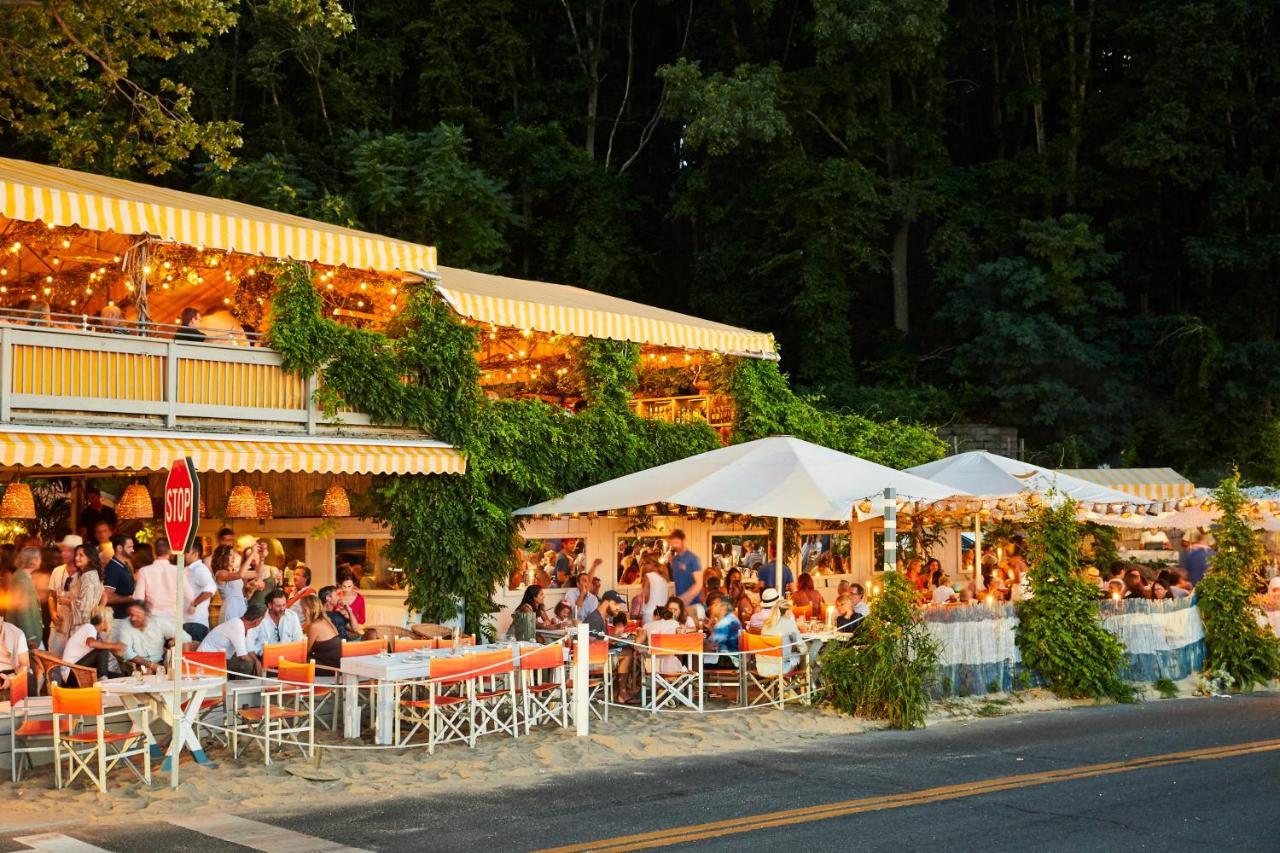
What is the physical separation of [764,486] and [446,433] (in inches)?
165

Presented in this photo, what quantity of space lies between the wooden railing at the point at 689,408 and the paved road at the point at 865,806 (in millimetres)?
10165

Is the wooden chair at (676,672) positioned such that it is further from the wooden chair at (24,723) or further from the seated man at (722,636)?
the wooden chair at (24,723)

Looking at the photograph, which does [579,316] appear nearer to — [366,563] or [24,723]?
[366,563]

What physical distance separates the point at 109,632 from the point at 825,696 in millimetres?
7358

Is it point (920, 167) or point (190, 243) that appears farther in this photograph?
point (920, 167)

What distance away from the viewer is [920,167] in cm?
4078

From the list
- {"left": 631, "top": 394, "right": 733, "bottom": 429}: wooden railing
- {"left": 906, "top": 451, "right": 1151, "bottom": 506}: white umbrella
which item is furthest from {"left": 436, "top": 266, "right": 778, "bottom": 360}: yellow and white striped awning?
{"left": 906, "top": 451, "right": 1151, "bottom": 506}: white umbrella

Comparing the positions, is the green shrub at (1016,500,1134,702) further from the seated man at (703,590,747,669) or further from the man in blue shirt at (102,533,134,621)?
the man in blue shirt at (102,533,134,621)

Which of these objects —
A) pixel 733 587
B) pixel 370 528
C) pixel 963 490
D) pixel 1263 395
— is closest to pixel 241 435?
pixel 370 528

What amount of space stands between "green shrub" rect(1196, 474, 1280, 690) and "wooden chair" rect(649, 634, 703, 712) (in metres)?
7.76

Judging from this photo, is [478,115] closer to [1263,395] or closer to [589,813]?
[1263,395]

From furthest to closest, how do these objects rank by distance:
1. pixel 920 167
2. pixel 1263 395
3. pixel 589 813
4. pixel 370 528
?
pixel 920 167 → pixel 1263 395 → pixel 370 528 → pixel 589 813

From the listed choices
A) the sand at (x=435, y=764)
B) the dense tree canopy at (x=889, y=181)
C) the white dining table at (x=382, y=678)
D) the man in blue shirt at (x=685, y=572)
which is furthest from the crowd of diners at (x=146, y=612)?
the dense tree canopy at (x=889, y=181)

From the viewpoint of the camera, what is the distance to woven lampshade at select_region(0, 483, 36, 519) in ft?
55.3
